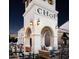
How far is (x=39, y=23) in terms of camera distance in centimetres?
231

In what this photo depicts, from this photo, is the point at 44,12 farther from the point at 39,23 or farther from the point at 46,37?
the point at 46,37

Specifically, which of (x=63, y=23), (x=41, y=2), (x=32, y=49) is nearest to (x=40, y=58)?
(x=32, y=49)

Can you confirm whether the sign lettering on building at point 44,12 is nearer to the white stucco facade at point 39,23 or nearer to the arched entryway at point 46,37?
the white stucco facade at point 39,23

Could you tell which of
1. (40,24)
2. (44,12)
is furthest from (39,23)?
(44,12)

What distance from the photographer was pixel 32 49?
2.29 meters

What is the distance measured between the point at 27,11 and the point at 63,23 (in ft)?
1.62

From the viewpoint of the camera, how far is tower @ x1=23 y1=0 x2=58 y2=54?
229cm

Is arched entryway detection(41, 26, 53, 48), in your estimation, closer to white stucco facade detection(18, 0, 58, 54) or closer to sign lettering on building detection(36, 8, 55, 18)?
white stucco facade detection(18, 0, 58, 54)

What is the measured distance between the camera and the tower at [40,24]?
2.29m

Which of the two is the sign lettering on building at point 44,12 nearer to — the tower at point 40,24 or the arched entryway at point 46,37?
the tower at point 40,24

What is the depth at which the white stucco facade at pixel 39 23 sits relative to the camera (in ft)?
7.50

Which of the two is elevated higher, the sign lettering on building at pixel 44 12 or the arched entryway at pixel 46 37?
the sign lettering on building at pixel 44 12

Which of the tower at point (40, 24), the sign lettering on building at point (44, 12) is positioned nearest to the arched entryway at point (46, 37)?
the tower at point (40, 24)
